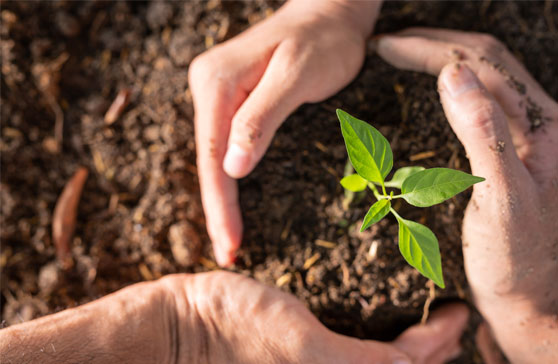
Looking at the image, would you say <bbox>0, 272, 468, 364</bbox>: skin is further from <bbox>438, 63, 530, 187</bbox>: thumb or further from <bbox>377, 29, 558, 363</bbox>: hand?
<bbox>438, 63, 530, 187</bbox>: thumb

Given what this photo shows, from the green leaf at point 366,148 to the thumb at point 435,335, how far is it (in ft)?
2.43

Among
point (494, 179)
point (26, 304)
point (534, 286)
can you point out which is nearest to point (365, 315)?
point (534, 286)

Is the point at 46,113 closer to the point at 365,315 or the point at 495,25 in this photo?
the point at 365,315

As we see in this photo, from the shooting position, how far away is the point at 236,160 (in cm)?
128

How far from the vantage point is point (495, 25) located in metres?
1.54

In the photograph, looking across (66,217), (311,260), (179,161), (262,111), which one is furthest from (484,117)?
(66,217)

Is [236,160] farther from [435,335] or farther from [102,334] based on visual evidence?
[435,335]

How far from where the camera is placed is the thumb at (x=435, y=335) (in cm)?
147

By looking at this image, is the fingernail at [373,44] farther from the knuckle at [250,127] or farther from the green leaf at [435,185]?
the green leaf at [435,185]

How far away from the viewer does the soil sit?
4.72ft

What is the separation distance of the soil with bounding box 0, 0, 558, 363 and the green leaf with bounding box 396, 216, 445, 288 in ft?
1.17

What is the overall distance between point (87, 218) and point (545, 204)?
160cm

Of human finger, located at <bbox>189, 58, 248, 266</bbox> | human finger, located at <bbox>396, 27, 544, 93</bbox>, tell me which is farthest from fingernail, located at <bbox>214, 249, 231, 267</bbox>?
human finger, located at <bbox>396, 27, 544, 93</bbox>

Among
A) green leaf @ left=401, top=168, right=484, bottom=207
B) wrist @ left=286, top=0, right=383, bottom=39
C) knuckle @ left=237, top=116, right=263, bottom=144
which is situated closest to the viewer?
green leaf @ left=401, top=168, right=484, bottom=207
